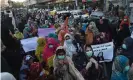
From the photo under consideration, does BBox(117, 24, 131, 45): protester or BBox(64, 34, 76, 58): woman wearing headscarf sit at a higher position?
BBox(64, 34, 76, 58): woman wearing headscarf

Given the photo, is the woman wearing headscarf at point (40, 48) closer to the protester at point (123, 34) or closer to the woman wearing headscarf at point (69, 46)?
the woman wearing headscarf at point (69, 46)

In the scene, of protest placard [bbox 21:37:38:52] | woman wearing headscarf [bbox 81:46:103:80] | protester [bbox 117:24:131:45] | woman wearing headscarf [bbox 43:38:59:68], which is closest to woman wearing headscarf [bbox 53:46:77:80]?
woman wearing headscarf [bbox 81:46:103:80]

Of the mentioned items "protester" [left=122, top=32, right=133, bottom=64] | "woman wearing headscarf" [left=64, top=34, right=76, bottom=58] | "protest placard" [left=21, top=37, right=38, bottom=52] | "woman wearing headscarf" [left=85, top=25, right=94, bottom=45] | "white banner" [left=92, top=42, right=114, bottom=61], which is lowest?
"protest placard" [left=21, top=37, right=38, bottom=52]

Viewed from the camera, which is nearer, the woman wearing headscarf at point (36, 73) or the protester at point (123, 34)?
the woman wearing headscarf at point (36, 73)

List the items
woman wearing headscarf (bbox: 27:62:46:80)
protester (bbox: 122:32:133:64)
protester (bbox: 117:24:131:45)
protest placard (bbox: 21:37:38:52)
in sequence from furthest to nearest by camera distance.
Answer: protester (bbox: 117:24:131:45), protest placard (bbox: 21:37:38:52), protester (bbox: 122:32:133:64), woman wearing headscarf (bbox: 27:62:46:80)

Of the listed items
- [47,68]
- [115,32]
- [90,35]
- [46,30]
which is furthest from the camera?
[46,30]

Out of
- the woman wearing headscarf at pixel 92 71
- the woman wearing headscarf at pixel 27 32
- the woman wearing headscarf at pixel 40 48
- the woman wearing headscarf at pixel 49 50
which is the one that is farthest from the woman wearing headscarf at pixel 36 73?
the woman wearing headscarf at pixel 27 32

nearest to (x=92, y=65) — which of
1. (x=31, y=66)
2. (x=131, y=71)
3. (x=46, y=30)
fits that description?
(x=131, y=71)

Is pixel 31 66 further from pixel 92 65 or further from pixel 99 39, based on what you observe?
pixel 99 39

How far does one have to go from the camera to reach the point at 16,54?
251 inches

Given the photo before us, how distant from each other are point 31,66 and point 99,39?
326cm

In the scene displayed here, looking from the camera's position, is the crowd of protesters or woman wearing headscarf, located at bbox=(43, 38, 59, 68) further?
woman wearing headscarf, located at bbox=(43, 38, 59, 68)

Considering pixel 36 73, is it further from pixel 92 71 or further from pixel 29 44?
pixel 29 44

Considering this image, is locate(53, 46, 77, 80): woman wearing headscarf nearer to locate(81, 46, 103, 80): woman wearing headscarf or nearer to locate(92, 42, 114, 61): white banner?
locate(81, 46, 103, 80): woman wearing headscarf
